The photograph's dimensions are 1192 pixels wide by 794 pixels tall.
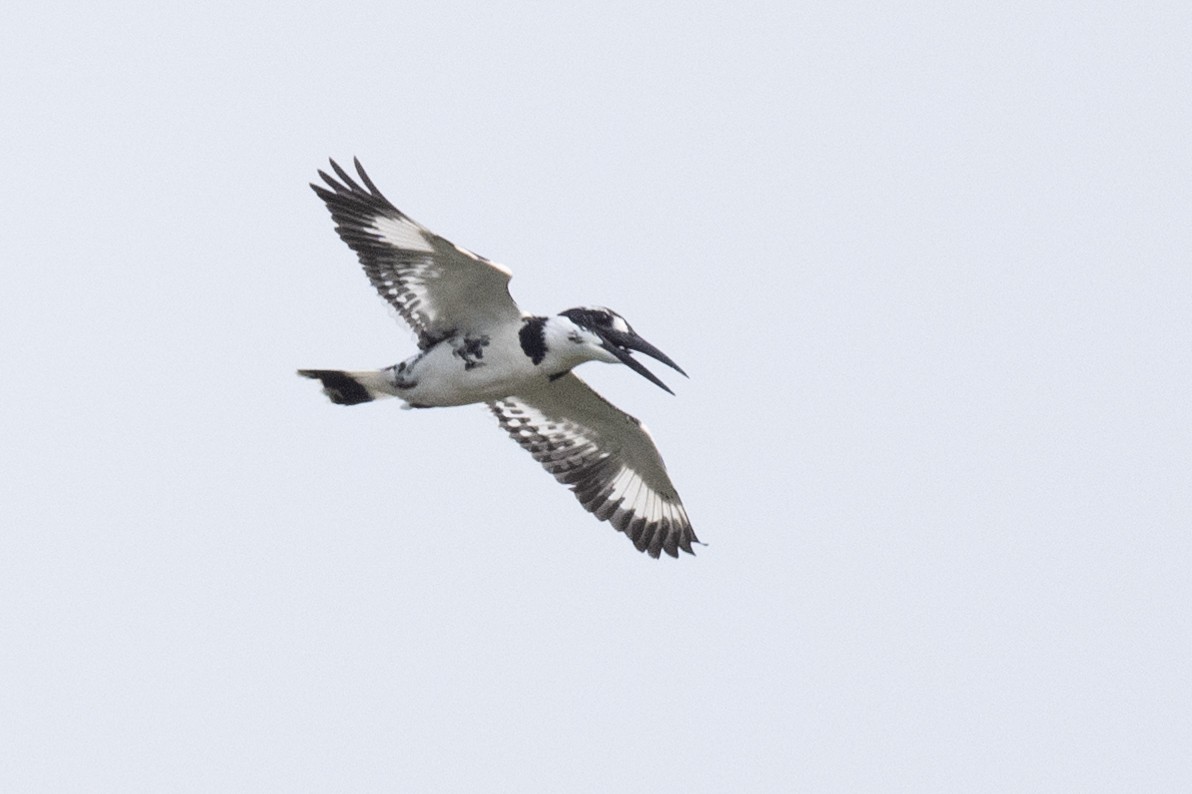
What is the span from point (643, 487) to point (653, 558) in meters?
0.52

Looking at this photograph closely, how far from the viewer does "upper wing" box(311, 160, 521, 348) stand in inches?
548

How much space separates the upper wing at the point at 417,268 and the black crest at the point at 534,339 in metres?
0.14

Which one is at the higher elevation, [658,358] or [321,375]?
[658,358]

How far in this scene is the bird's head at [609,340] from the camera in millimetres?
14211

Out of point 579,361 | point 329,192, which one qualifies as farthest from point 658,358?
point 329,192

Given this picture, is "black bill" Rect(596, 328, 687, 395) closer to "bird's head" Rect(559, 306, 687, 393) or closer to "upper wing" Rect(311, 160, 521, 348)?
"bird's head" Rect(559, 306, 687, 393)

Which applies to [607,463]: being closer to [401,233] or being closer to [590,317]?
[590,317]

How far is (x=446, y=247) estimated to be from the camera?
13781 mm

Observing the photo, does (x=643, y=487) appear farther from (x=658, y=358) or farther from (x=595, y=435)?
(x=658, y=358)

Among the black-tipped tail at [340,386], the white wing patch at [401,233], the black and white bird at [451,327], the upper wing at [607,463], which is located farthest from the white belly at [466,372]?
the upper wing at [607,463]

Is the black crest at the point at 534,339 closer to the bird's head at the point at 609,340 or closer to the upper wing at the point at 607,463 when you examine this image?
the bird's head at the point at 609,340

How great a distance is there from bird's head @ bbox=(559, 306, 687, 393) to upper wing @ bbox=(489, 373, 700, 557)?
1302 mm

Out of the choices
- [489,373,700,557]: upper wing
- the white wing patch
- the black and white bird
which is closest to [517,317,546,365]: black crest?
the black and white bird

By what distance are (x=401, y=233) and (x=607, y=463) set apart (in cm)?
287
